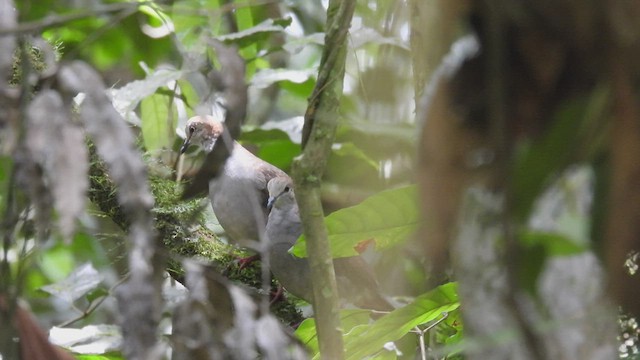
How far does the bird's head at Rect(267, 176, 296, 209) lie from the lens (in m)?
3.79

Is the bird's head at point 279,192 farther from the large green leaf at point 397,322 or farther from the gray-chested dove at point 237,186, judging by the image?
the large green leaf at point 397,322

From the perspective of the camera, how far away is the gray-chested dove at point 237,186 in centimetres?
390

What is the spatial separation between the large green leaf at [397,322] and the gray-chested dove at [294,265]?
126cm

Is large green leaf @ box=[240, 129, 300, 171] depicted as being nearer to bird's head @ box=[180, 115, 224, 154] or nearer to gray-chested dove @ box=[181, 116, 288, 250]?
gray-chested dove @ box=[181, 116, 288, 250]

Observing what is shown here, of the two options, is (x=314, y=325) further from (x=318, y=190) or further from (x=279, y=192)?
(x=279, y=192)

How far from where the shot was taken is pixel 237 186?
4055mm

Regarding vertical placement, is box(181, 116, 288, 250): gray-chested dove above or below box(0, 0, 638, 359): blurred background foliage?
below

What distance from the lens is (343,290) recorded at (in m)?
3.61

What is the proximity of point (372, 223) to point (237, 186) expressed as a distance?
2072mm

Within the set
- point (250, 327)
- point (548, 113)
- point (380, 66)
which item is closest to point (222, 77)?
point (380, 66)

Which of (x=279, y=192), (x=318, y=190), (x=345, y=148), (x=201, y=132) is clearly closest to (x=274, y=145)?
(x=279, y=192)

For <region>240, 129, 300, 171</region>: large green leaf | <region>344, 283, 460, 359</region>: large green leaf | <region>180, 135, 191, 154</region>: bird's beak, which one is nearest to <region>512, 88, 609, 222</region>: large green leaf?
<region>344, 283, 460, 359</region>: large green leaf

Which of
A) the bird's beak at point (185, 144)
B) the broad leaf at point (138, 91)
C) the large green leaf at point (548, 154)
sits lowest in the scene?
the bird's beak at point (185, 144)

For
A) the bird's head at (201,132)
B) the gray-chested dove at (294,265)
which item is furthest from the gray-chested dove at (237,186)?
the gray-chested dove at (294,265)
